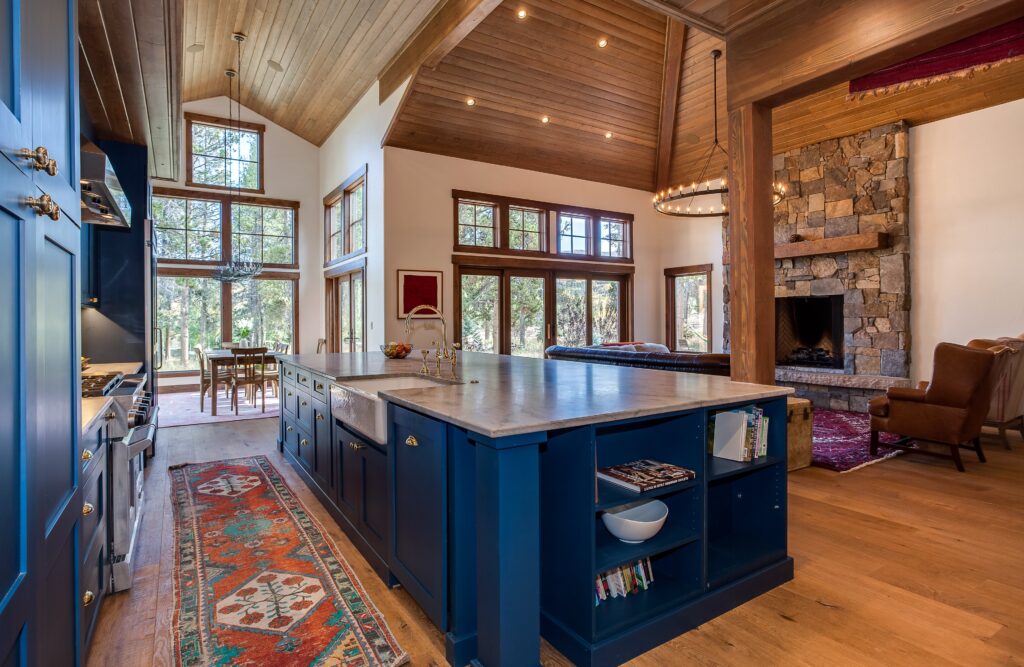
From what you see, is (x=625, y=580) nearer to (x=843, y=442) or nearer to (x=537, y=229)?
(x=843, y=442)

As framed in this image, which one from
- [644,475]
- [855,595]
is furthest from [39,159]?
[855,595]

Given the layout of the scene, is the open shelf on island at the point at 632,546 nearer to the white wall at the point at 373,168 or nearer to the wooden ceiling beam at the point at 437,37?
the wooden ceiling beam at the point at 437,37

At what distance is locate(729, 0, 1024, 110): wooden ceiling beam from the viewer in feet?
8.60

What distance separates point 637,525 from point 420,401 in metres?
0.90

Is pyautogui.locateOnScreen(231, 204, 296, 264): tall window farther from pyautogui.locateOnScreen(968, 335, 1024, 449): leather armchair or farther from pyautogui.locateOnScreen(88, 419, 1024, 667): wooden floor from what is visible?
pyautogui.locateOnScreen(968, 335, 1024, 449): leather armchair

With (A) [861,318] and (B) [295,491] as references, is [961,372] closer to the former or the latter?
(A) [861,318]

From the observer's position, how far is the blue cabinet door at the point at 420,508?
69.8 inches

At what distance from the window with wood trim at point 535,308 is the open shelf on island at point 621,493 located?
230 inches

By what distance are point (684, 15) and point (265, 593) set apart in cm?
421

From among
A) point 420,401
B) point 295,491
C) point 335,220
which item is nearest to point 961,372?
point 420,401

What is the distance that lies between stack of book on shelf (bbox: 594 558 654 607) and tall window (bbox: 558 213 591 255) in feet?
22.8

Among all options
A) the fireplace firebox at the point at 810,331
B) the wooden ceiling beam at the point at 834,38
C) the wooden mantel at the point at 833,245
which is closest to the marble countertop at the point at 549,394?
the wooden ceiling beam at the point at 834,38

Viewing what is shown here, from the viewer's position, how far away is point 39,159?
962 mm

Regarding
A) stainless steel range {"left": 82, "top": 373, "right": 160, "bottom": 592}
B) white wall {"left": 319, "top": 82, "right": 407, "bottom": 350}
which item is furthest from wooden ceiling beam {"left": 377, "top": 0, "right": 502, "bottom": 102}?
stainless steel range {"left": 82, "top": 373, "right": 160, "bottom": 592}
